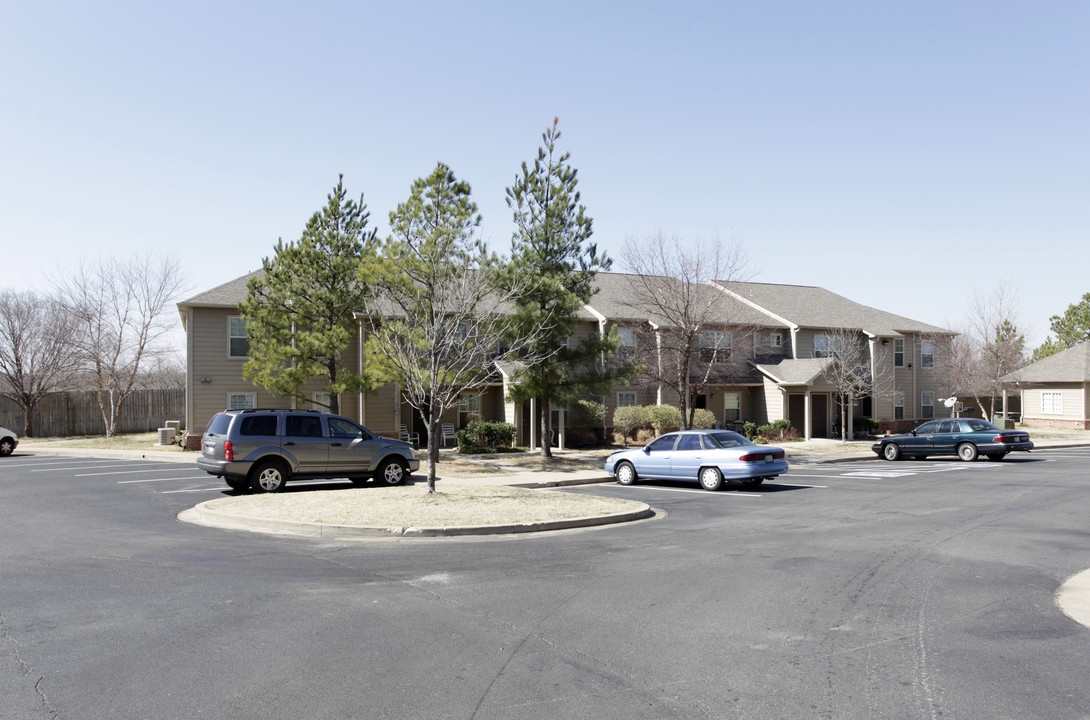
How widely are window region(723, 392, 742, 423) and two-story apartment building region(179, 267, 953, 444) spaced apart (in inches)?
2.0

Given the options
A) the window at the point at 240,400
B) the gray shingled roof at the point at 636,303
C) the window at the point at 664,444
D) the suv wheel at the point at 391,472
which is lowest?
the suv wheel at the point at 391,472

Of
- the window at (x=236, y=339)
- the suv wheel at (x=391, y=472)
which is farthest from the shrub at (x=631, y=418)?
the suv wheel at (x=391, y=472)

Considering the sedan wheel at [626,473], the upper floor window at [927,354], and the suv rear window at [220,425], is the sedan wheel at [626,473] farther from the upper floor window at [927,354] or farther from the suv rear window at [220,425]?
the upper floor window at [927,354]

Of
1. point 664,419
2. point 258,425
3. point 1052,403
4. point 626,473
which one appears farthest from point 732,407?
point 258,425

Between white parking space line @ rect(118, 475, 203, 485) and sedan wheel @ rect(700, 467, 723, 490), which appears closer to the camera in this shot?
sedan wheel @ rect(700, 467, 723, 490)

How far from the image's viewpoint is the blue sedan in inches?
701

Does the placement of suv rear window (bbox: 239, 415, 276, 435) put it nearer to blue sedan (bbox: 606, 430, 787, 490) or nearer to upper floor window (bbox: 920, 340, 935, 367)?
blue sedan (bbox: 606, 430, 787, 490)

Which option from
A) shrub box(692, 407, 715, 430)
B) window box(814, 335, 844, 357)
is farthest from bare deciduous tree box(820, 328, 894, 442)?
shrub box(692, 407, 715, 430)

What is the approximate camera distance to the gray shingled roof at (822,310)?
4081 cm

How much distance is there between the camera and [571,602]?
755 cm

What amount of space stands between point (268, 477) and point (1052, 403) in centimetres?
4950

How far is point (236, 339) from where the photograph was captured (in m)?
29.3

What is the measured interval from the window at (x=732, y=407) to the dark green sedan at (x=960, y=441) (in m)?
11.7

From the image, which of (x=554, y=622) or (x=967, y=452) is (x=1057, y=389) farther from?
(x=554, y=622)
